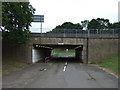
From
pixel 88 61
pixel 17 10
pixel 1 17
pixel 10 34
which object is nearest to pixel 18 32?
pixel 10 34

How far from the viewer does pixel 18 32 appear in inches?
1106

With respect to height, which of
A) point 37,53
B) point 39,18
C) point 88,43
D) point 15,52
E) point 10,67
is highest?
point 39,18

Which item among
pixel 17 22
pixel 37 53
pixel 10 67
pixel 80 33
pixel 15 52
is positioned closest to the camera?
pixel 10 67

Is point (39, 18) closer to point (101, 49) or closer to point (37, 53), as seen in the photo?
point (37, 53)

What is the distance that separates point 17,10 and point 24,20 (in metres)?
1.77

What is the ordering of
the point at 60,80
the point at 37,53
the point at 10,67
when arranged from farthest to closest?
the point at 37,53, the point at 10,67, the point at 60,80

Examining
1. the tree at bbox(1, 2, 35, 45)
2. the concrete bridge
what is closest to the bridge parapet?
the concrete bridge

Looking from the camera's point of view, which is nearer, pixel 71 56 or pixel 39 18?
pixel 39 18

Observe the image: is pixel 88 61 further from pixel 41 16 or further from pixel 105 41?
pixel 41 16

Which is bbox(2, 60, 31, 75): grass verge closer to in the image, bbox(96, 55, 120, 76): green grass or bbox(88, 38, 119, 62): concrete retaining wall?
bbox(96, 55, 120, 76): green grass

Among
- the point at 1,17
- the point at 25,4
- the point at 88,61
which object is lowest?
the point at 88,61

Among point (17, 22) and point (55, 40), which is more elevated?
point (17, 22)

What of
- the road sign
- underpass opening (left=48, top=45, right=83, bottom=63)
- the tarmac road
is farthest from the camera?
underpass opening (left=48, top=45, right=83, bottom=63)

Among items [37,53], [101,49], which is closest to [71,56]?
[37,53]
